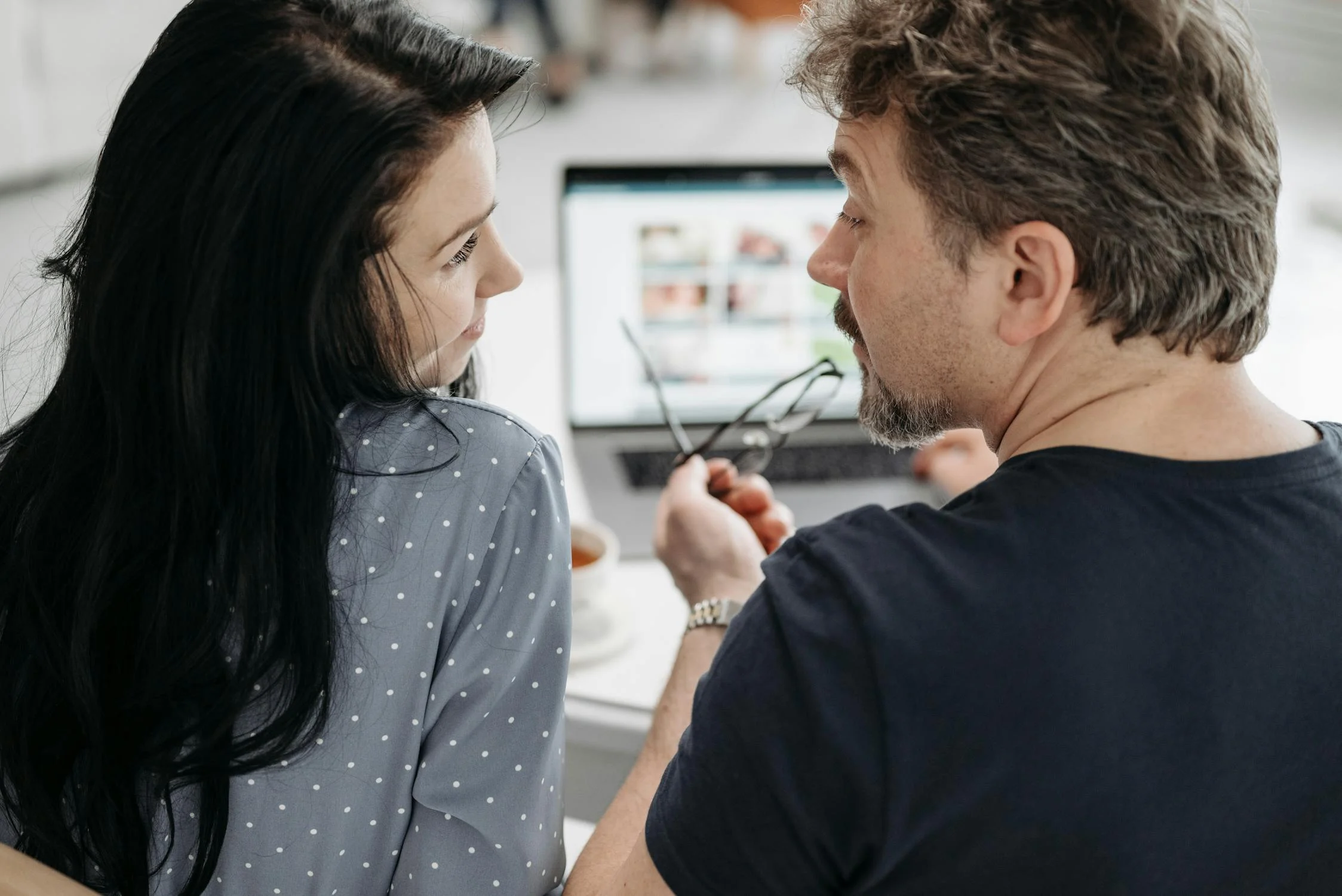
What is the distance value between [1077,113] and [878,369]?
0.76 ft

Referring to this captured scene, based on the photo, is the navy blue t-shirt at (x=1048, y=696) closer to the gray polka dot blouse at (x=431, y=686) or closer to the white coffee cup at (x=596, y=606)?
the gray polka dot blouse at (x=431, y=686)

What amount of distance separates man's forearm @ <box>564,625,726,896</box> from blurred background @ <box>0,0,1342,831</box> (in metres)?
0.15

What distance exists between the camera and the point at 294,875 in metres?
Result: 0.78

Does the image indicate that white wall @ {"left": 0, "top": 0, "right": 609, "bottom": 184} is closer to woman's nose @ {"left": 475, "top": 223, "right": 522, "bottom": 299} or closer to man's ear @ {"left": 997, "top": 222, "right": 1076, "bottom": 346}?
woman's nose @ {"left": 475, "top": 223, "right": 522, "bottom": 299}

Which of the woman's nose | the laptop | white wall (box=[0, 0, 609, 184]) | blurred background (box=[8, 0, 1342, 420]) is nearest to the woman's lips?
the woman's nose

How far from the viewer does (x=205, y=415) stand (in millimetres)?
701

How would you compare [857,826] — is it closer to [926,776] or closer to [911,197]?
[926,776]

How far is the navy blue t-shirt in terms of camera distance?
24.2 inches

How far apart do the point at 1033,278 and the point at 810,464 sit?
80cm

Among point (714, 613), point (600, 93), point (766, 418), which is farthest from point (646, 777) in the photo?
point (600, 93)

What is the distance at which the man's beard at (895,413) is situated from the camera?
0.85 metres

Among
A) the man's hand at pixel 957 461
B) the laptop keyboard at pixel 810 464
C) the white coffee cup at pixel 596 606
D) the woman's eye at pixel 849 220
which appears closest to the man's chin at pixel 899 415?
the woman's eye at pixel 849 220

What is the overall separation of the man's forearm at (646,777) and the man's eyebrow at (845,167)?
1.14ft

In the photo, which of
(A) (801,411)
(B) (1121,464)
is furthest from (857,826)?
(A) (801,411)
